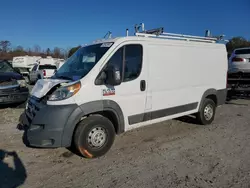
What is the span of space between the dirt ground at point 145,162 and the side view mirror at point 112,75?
1.41m

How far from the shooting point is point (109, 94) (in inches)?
166

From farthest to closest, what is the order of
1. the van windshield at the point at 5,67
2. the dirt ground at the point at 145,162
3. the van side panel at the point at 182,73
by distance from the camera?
the van windshield at the point at 5,67, the van side panel at the point at 182,73, the dirt ground at the point at 145,162

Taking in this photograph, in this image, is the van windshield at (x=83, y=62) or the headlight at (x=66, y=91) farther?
the van windshield at (x=83, y=62)

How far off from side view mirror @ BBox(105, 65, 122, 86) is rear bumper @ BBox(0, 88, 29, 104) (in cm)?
436

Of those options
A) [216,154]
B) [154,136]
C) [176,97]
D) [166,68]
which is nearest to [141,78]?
[166,68]

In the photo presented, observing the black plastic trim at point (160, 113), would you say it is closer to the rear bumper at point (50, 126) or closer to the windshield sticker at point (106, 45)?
the rear bumper at point (50, 126)

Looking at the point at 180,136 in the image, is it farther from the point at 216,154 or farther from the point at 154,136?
the point at 216,154

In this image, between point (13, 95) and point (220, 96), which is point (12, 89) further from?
point (220, 96)

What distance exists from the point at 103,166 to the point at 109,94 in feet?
4.16

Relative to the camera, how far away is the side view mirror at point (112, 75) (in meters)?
4.04

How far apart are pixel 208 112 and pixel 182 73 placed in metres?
1.65

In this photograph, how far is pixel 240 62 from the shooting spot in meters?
9.10

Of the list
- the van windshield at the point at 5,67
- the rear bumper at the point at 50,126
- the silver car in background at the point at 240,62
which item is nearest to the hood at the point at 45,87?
the rear bumper at the point at 50,126

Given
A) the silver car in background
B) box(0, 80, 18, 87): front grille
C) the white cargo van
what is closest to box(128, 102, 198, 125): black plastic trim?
the white cargo van
